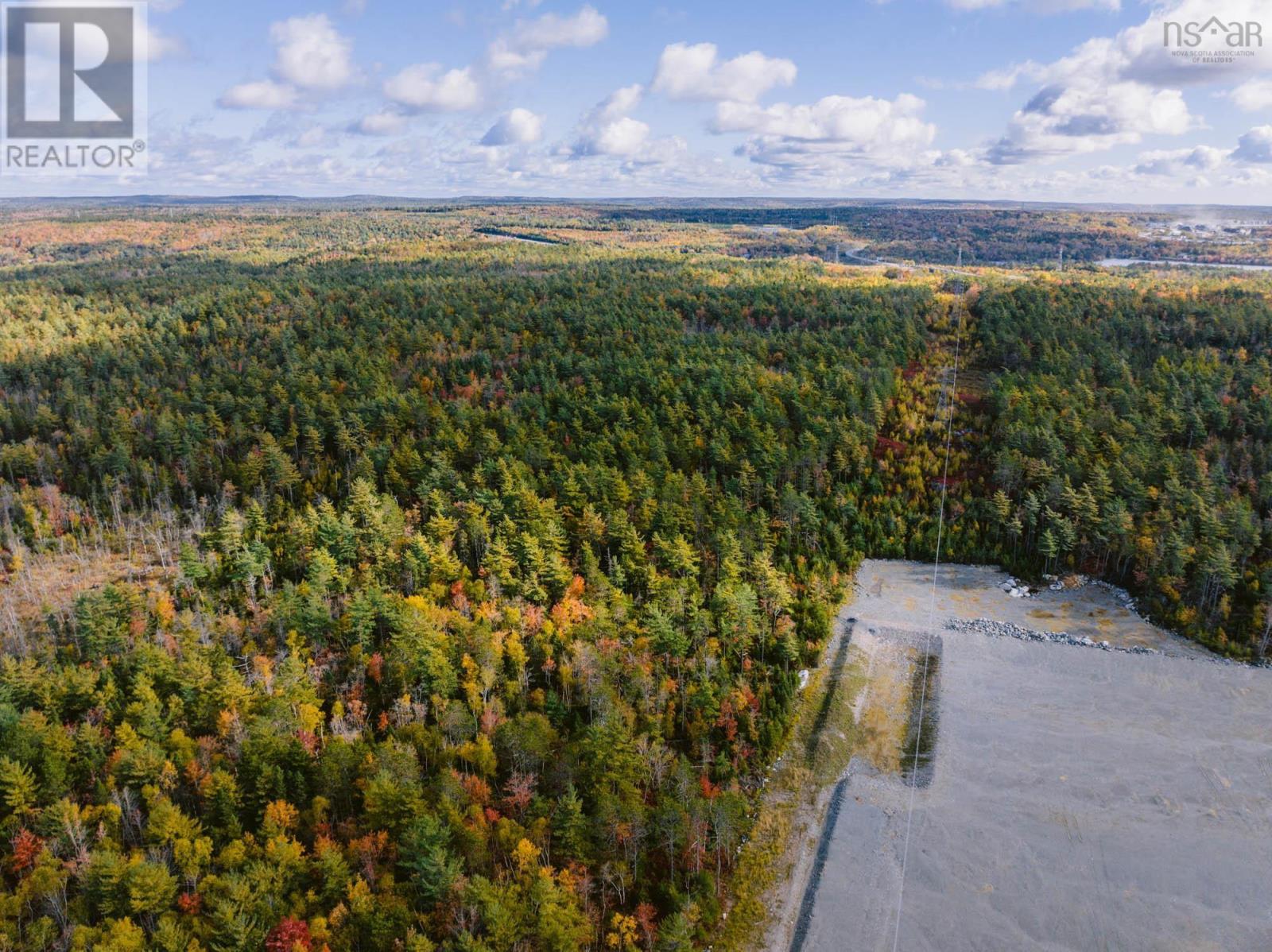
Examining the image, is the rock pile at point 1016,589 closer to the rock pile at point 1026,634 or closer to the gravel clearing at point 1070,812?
the rock pile at point 1026,634

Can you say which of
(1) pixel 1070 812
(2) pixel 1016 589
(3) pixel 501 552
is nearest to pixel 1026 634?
(2) pixel 1016 589

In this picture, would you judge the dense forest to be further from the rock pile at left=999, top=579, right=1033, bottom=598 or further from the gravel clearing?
the gravel clearing

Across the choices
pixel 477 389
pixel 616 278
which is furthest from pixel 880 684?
pixel 616 278

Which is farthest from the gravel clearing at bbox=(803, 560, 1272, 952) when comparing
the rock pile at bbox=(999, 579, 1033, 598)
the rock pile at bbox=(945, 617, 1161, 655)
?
the rock pile at bbox=(999, 579, 1033, 598)

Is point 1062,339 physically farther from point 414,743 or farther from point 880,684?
point 414,743

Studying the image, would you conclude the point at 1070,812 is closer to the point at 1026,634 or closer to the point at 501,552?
the point at 1026,634
